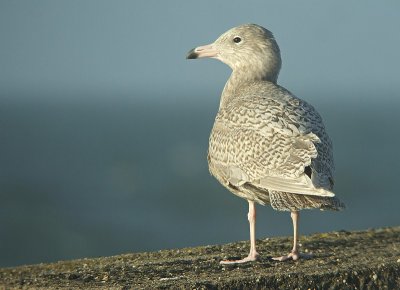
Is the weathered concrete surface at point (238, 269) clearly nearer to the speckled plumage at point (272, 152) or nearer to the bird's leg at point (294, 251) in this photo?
the bird's leg at point (294, 251)

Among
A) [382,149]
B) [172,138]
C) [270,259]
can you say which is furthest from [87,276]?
[172,138]

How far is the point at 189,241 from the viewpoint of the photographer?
48.1m

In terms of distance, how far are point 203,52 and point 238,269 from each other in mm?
4112

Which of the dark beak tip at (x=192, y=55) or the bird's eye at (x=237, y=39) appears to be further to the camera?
the dark beak tip at (x=192, y=55)

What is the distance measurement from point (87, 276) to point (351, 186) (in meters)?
55.8

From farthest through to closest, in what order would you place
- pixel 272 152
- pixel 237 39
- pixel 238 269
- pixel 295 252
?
pixel 237 39, pixel 295 252, pixel 272 152, pixel 238 269

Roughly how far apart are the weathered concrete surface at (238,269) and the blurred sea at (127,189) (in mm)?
29008

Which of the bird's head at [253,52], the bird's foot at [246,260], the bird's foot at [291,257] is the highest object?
the bird's head at [253,52]

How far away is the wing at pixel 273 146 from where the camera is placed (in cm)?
1347

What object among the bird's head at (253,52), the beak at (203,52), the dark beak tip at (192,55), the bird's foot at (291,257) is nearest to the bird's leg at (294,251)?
the bird's foot at (291,257)

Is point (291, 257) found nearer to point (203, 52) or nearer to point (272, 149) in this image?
point (272, 149)

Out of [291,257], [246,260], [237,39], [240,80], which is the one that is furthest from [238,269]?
[237,39]

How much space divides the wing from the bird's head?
1101 millimetres

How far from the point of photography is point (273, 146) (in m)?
13.9
